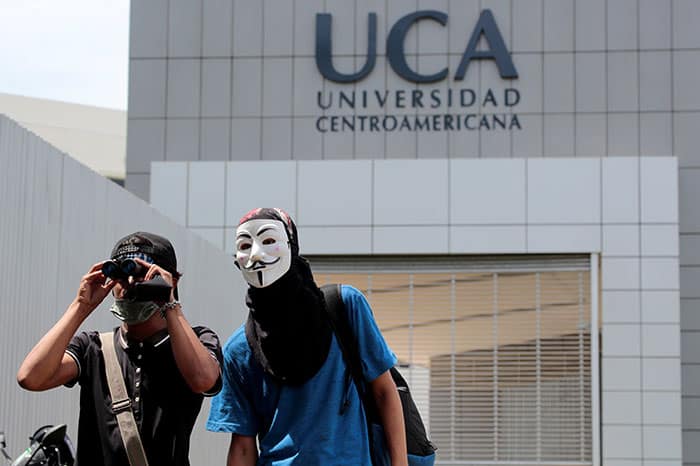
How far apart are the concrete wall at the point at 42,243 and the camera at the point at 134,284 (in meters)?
3.09

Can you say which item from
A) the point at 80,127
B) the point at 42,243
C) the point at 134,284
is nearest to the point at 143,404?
the point at 134,284

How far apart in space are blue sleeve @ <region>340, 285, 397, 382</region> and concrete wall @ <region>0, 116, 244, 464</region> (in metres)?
3.20

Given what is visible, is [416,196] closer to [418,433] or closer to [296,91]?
[296,91]

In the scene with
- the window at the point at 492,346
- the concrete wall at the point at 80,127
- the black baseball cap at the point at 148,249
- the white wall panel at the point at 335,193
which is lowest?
the window at the point at 492,346

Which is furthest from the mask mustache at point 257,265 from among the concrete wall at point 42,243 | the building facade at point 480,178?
the building facade at point 480,178

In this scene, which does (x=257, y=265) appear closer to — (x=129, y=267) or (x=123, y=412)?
(x=129, y=267)

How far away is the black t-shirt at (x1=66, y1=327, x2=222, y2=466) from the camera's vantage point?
4766 mm

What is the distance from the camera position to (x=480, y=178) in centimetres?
1989

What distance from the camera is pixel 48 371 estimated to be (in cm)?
476

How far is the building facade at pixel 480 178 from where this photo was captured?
64.8 feet

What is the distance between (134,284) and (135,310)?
0.14 metres

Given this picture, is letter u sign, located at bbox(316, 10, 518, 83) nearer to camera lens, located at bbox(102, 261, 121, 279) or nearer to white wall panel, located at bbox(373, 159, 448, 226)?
white wall panel, located at bbox(373, 159, 448, 226)

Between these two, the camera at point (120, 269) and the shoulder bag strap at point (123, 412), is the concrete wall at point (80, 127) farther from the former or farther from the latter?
the camera at point (120, 269)

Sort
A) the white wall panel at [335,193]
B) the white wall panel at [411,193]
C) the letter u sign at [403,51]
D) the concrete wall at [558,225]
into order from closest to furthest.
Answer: the concrete wall at [558,225]
the white wall panel at [411,193]
the white wall panel at [335,193]
the letter u sign at [403,51]
